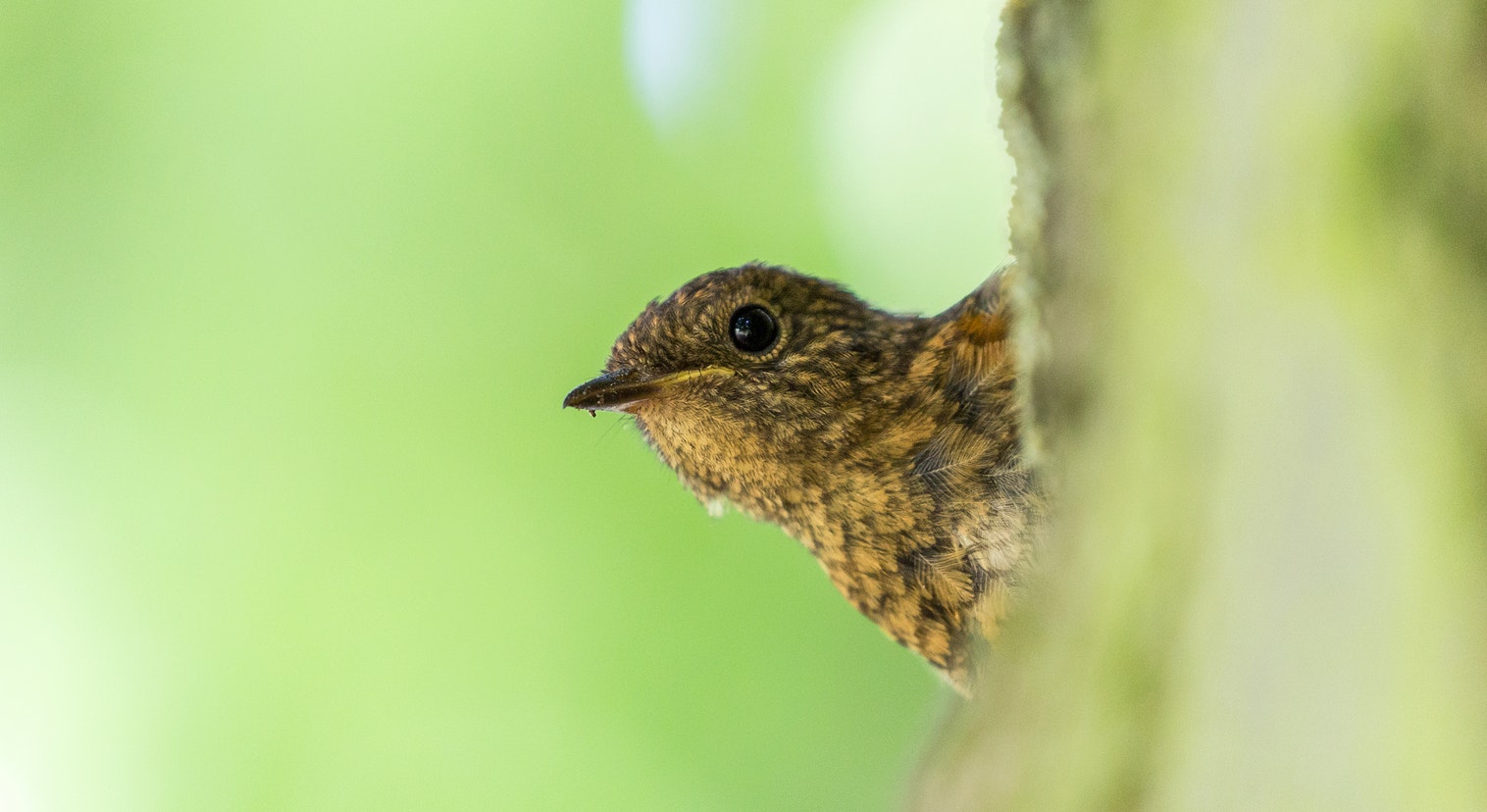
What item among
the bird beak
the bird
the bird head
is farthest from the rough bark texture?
the bird beak

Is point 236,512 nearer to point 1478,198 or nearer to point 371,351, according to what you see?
point 371,351

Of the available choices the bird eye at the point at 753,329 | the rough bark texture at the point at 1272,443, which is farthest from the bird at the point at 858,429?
the rough bark texture at the point at 1272,443

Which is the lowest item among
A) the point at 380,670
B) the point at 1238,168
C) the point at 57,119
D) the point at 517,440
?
the point at 380,670

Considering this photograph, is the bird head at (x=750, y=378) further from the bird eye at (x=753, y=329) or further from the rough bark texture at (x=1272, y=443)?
the rough bark texture at (x=1272, y=443)

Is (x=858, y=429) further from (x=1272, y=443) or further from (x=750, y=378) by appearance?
(x=1272, y=443)

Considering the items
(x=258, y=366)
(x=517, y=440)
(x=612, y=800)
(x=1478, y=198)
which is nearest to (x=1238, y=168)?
(x=1478, y=198)

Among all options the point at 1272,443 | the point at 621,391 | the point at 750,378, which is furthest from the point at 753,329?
the point at 1272,443

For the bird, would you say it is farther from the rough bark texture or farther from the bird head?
the rough bark texture
